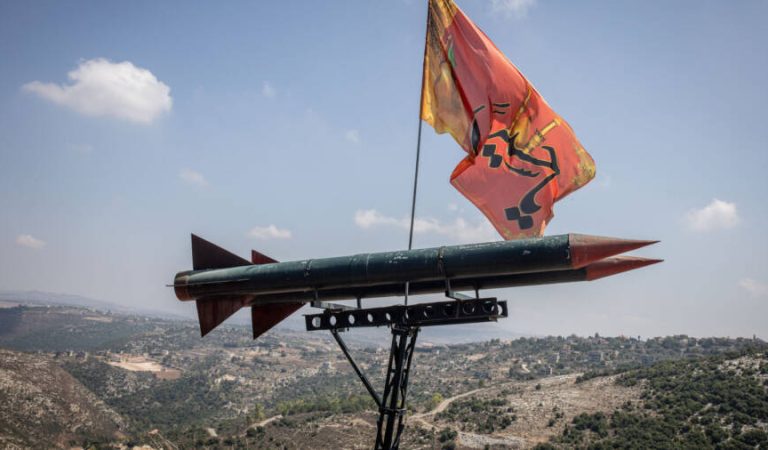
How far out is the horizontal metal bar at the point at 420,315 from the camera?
38.0ft

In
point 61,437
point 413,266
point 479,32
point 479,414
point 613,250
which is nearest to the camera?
point 613,250

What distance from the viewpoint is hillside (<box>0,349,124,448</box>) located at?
53.0m

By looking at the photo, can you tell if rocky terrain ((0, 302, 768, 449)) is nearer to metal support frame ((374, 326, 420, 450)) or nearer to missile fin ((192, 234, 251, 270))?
missile fin ((192, 234, 251, 270))

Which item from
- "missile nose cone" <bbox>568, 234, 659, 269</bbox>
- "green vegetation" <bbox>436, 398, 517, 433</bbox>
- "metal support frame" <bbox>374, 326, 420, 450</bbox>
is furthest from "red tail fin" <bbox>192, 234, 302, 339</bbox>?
"green vegetation" <bbox>436, 398, 517, 433</bbox>

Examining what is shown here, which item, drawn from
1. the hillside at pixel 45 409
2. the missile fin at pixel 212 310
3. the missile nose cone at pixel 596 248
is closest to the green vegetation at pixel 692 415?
the missile nose cone at pixel 596 248

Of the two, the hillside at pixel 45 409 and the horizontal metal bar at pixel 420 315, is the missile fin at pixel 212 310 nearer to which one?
the horizontal metal bar at pixel 420 315

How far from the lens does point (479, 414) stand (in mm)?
50781

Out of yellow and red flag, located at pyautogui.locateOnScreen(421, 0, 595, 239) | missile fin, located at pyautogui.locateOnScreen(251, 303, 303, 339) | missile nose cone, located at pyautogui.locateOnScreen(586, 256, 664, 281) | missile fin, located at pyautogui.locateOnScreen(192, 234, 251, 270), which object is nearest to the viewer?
missile nose cone, located at pyautogui.locateOnScreen(586, 256, 664, 281)

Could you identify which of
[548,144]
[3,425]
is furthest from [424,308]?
[3,425]

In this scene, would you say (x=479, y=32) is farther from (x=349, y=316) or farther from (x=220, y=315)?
(x=220, y=315)

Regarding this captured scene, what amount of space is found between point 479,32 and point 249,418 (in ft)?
198

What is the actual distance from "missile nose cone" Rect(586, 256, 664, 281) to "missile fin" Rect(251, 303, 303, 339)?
7254 mm

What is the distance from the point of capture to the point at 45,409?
60.4m

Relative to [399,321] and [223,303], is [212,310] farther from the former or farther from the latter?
[399,321]
